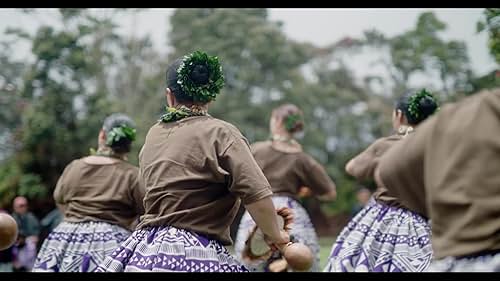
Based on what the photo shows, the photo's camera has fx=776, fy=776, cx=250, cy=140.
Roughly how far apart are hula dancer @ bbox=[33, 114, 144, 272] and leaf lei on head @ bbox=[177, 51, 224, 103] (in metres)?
1.95

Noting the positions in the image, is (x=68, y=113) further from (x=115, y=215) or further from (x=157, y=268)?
(x=157, y=268)

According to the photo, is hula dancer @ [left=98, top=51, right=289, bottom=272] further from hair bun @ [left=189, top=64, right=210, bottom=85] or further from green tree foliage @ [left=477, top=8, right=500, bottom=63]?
green tree foliage @ [left=477, top=8, right=500, bottom=63]

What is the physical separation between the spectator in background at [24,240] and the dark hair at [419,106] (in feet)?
23.5

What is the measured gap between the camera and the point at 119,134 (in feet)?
19.5

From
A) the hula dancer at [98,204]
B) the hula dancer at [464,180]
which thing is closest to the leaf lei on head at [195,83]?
the hula dancer at [464,180]

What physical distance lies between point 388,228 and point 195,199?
239 cm

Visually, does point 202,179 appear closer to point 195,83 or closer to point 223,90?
point 195,83

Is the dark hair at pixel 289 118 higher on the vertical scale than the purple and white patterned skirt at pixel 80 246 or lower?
higher

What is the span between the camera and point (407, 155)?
2.47 m

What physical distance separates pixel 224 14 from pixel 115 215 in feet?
60.3

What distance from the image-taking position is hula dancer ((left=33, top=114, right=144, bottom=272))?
226 inches

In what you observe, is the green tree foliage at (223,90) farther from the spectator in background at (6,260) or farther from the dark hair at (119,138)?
the dark hair at (119,138)

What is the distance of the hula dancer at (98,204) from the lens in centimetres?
Answer: 575

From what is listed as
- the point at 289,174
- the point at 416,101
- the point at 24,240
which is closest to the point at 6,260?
the point at 24,240
